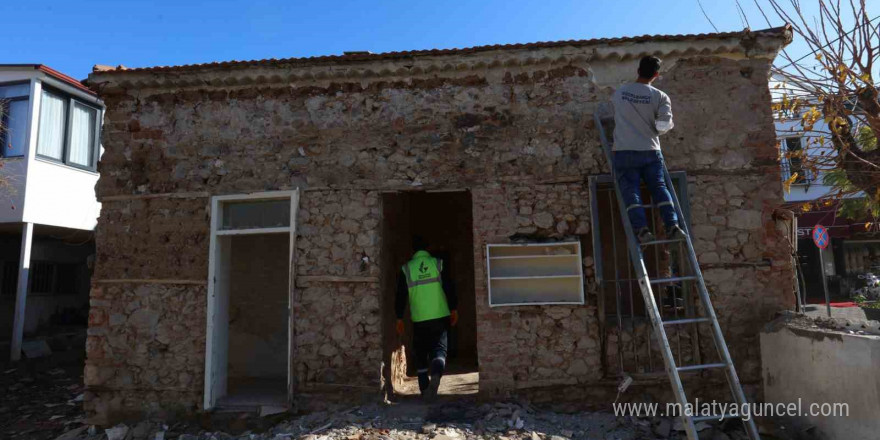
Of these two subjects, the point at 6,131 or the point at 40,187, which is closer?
the point at 6,131

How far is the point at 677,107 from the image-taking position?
5.88 metres

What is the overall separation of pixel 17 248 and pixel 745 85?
15294 millimetres

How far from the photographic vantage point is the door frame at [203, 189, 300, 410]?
5938 millimetres

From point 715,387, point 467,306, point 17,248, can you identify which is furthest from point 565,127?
point 17,248

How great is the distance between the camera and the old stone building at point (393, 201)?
18.5 ft

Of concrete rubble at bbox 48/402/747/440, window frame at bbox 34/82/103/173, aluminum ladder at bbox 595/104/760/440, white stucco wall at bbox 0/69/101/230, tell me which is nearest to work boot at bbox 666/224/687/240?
aluminum ladder at bbox 595/104/760/440

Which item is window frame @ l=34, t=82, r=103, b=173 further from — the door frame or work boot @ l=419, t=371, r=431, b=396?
work boot @ l=419, t=371, r=431, b=396

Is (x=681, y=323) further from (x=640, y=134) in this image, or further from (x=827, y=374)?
(x=640, y=134)

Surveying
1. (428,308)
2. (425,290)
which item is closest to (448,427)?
(428,308)

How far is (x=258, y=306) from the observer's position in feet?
27.3

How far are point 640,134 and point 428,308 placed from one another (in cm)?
286

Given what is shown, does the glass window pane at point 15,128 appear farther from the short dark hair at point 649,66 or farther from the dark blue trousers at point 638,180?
the short dark hair at point 649,66

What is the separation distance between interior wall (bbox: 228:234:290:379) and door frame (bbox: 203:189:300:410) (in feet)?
6.05

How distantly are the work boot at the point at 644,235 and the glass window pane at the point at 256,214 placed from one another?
12.7 feet
